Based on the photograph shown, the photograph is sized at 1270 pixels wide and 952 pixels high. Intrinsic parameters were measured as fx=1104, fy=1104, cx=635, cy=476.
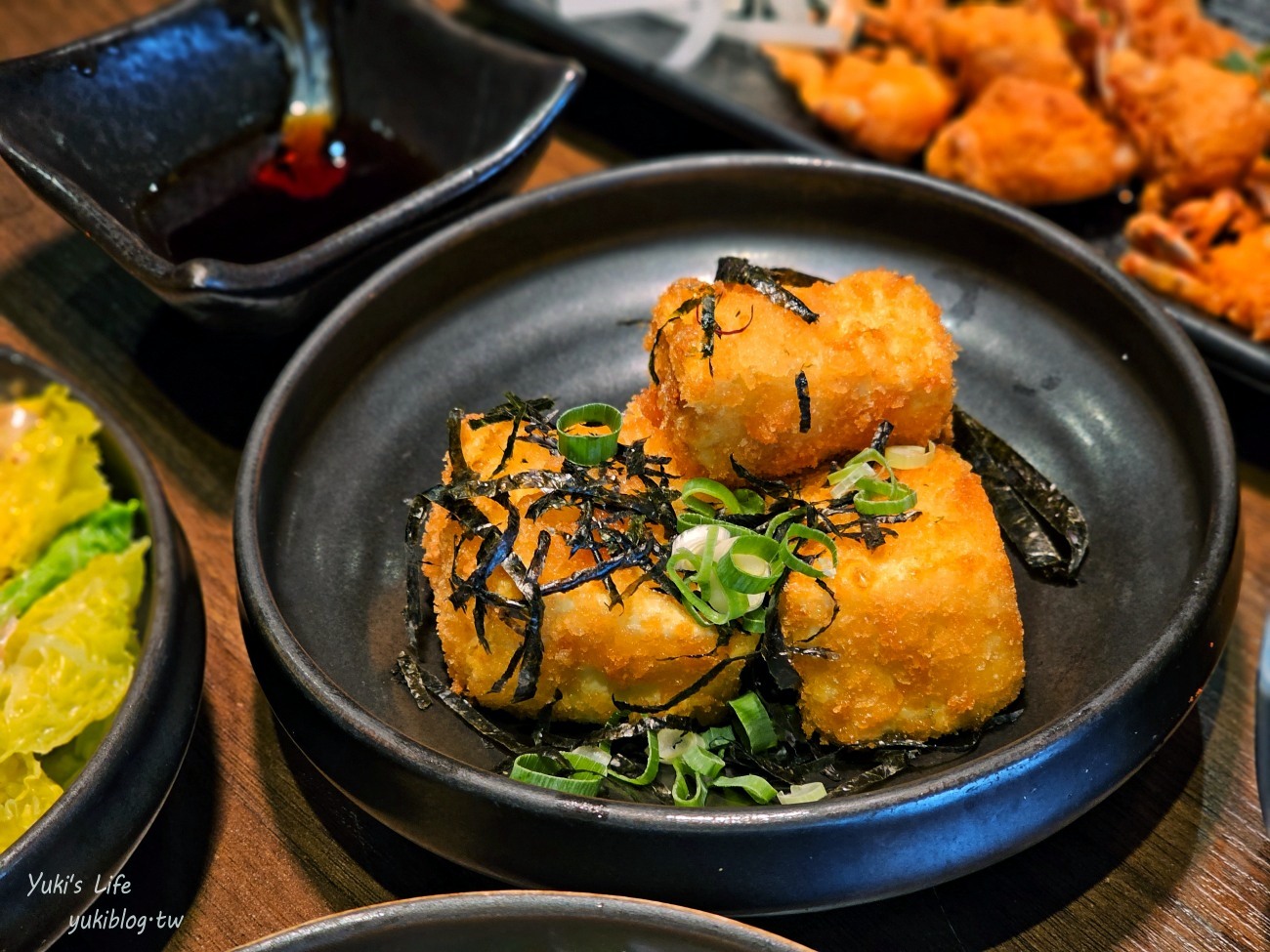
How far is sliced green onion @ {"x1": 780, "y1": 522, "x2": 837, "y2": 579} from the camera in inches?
70.3

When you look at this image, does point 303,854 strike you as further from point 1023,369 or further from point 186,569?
point 1023,369

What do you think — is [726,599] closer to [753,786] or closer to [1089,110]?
[753,786]

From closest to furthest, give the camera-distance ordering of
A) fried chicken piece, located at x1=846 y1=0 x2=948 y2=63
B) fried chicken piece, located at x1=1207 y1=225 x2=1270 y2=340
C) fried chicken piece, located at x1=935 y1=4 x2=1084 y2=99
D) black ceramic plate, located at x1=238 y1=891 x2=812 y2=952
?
black ceramic plate, located at x1=238 y1=891 x2=812 y2=952 → fried chicken piece, located at x1=1207 y1=225 x2=1270 y2=340 → fried chicken piece, located at x1=935 y1=4 x2=1084 y2=99 → fried chicken piece, located at x1=846 y1=0 x2=948 y2=63

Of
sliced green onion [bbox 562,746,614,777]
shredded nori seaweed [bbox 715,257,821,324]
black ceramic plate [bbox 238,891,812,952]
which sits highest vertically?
shredded nori seaweed [bbox 715,257,821,324]

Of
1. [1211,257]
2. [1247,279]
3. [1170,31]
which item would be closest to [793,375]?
[1247,279]

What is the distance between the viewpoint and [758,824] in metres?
1.50

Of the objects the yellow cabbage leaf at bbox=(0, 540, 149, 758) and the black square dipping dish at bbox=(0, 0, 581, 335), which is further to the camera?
the black square dipping dish at bbox=(0, 0, 581, 335)

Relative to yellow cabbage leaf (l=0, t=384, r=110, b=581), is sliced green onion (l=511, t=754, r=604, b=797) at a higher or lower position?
higher

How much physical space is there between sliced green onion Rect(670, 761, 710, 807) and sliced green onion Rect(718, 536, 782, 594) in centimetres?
31

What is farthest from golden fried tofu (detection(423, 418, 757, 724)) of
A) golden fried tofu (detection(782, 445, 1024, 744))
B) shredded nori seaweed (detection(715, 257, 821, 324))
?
shredded nori seaweed (detection(715, 257, 821, 324))

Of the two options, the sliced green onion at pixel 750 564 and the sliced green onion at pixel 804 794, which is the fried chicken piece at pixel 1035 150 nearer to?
the sliced green onion at pixel 750 564

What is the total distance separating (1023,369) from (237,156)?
7.39ft

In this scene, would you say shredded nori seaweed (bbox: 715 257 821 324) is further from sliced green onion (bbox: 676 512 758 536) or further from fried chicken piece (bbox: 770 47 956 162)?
fried chicken piece (bbox: 770 47 956 162)

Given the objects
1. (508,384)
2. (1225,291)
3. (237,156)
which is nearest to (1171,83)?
(1225,291)
